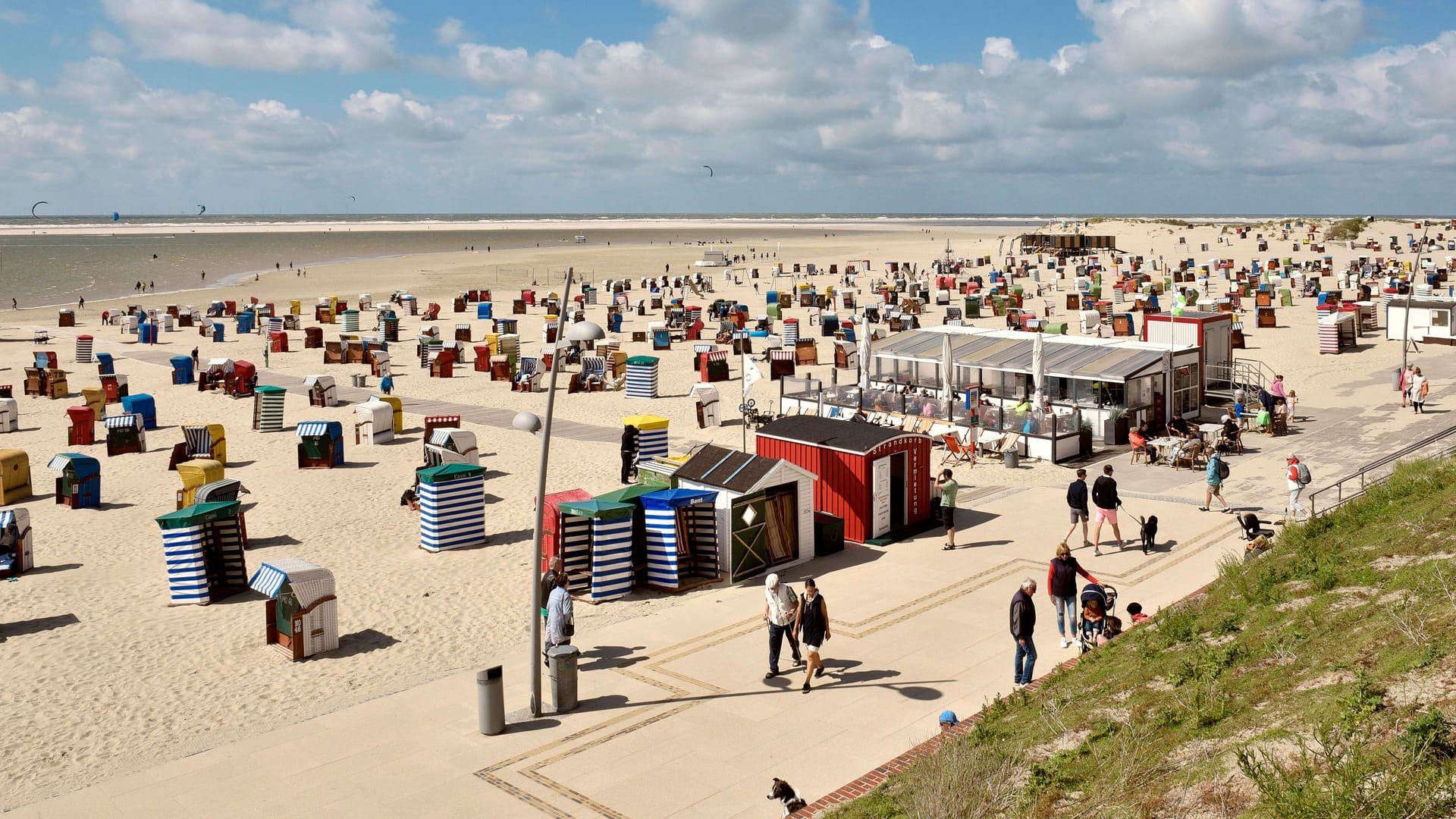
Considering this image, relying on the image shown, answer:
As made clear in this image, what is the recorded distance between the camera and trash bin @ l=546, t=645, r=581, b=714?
1251cm

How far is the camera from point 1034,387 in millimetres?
27938

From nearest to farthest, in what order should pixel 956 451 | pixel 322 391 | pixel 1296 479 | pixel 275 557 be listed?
pixel 275 557 < pixel 1296 479 < pixel 956 451 < pixel 322 391

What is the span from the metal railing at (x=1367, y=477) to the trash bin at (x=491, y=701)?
11554 millimetres

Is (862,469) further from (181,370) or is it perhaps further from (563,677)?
(181,370)

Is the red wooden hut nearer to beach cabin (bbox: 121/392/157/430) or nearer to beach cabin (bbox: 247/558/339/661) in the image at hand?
beach cabin (bbox: 247/558/339/661)

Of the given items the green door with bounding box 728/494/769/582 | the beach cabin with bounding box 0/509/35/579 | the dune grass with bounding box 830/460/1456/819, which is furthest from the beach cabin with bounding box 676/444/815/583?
the beach cabin with bounding box 0/509/35/579

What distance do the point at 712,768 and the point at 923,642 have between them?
13.6 ft

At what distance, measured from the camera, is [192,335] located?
179 ft

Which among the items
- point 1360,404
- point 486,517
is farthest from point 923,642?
point 1360,404

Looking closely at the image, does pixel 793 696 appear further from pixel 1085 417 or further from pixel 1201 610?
pixel 1085 417

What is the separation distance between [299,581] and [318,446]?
12.0 m

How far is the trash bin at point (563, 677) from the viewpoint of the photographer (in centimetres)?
1251

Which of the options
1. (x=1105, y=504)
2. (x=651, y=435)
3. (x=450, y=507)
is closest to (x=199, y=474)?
(x=450, y=507)

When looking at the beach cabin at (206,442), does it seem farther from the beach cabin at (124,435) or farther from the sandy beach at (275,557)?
the beach cabin at (124,435)
